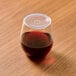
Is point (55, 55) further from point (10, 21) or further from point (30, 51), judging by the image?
point (10, 21)

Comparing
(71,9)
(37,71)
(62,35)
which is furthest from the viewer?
(71,9)

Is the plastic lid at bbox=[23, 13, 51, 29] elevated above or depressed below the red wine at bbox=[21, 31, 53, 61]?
above

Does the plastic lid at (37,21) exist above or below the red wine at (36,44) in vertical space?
above

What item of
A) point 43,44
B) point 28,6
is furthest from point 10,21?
point 43,44
